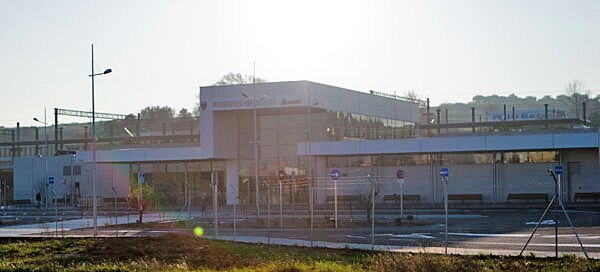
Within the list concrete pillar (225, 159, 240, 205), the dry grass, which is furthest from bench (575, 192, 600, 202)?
the dry grass

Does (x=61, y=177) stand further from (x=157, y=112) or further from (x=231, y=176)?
(x=157, y=112)

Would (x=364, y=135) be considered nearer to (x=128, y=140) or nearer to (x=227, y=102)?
(x=227, y=102)

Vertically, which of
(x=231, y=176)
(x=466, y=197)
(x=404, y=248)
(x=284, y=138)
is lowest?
(x=404, y=248)

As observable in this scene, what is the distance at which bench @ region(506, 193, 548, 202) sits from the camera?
5450 cm

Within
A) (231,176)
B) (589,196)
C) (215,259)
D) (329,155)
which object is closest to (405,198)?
(329,155)

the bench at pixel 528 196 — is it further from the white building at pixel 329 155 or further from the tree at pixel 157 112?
the tree at pixel 157 112

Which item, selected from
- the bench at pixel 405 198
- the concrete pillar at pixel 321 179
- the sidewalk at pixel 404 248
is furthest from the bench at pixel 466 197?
the sidewalk at pixel 404 248

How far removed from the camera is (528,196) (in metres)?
55.1

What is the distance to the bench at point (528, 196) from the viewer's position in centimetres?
5450

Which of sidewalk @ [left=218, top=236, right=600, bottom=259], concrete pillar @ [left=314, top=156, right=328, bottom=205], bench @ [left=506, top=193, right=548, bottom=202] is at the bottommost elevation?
sidewalk @ [left=218, top=236, right=600, bottom=259]

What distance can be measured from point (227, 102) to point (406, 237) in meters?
32.8

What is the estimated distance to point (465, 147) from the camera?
55594 mm

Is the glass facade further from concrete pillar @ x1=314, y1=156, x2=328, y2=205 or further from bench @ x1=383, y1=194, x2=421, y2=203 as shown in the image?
bench @ x1=383, y1=194, x2=421, y2=203

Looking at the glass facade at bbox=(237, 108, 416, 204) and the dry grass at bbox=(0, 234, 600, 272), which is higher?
the glass facade at bbox=(237, 108, 416, 204)
